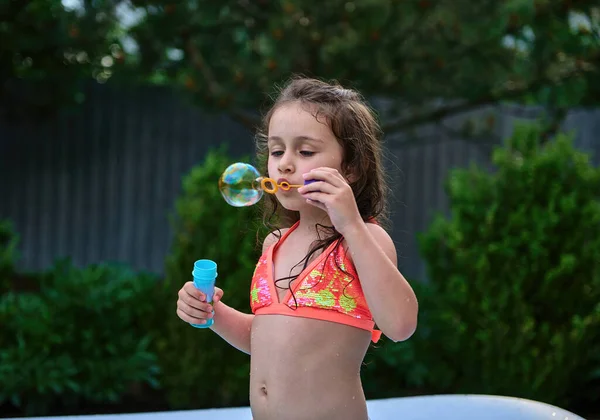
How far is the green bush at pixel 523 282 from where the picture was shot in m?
4.48

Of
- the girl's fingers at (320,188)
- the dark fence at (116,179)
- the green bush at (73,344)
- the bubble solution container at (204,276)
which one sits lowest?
the green bush at (73,344)

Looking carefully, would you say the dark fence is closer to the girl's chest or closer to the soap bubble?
the soap bubble

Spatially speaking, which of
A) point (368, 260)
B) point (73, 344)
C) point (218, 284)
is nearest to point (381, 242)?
point (368, 260)

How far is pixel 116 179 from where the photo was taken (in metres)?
7.68

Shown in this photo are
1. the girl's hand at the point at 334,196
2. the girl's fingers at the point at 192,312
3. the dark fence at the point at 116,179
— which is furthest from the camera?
the dark fence at the point at 116,179

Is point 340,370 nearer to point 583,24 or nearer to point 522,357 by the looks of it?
point 522,357

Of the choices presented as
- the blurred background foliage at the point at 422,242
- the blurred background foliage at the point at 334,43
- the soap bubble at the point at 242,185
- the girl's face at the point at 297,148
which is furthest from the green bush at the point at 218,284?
the girl's face at the point at 297,148

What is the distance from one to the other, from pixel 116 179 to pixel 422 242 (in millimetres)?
3813

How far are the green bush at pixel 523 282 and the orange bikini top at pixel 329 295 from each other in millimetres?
2761

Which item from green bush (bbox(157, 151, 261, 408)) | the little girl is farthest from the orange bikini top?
green bush (bbox(157, 151, 261, 408))

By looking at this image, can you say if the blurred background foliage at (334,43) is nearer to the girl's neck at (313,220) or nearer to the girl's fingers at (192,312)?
the girl's neck at (313,220)

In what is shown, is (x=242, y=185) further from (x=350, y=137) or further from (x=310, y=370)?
(x=310, y=370)

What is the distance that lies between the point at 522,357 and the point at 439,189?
3.56 meters

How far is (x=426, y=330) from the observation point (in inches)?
198
